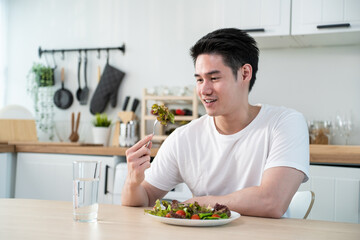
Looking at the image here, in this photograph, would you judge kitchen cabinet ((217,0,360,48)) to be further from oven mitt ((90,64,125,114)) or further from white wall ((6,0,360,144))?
oven mitt ((90,64,125,114))

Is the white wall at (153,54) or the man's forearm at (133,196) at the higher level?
the white wall at (153,54)

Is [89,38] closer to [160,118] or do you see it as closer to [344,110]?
[344,110]

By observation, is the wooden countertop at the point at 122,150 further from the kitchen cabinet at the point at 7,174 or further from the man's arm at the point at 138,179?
the man's arm at the point at 138,179

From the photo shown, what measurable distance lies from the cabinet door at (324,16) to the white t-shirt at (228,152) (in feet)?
4.62

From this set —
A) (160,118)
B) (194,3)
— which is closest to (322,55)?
(194,3)

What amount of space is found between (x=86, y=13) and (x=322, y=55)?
81.4 inches

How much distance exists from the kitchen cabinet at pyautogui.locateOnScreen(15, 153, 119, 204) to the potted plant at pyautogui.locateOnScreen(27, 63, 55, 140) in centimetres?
68

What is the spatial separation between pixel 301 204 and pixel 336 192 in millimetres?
1130

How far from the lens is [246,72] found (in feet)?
6.14

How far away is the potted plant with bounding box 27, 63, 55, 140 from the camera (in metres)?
4.04

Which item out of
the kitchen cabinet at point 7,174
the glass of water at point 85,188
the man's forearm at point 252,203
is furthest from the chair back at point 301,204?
the kitchen cabinet at point 7,174

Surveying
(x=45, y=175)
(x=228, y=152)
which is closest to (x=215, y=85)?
(x=228, y=152)

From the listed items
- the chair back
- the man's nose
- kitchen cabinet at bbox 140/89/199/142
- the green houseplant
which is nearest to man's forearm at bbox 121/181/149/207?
the man's nose

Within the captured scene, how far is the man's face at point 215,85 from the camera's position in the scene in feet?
5.78
